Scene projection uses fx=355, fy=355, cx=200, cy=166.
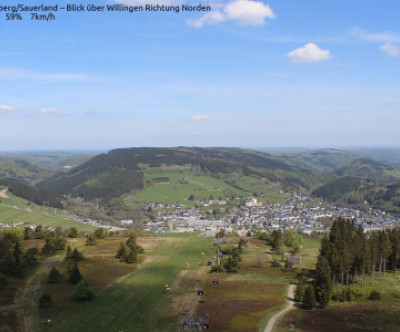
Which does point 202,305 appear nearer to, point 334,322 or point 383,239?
point 334,322

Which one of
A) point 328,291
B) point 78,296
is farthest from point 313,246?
point 78,296

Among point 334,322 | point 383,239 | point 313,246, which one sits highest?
point 383,239

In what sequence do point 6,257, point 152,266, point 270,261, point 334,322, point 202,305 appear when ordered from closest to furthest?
1. point 334,322
2. point 202,305
3. point 6,257
4. point 152,266
5. point 270,261

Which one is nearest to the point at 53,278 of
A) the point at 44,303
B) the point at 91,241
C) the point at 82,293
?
the point at 82,293

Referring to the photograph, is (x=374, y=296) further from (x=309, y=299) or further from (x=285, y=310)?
(x=285, y=310)

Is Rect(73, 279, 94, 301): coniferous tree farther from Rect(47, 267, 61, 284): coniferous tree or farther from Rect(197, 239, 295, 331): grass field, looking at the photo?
Rect(197, 239, 295, 331): grass field

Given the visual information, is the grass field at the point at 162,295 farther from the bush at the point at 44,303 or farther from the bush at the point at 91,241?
the bush at the point at 91,241

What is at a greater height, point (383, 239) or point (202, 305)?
point (383, 239)

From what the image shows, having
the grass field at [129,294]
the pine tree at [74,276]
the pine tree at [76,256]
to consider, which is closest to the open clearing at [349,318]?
the grass field at [129,294]
